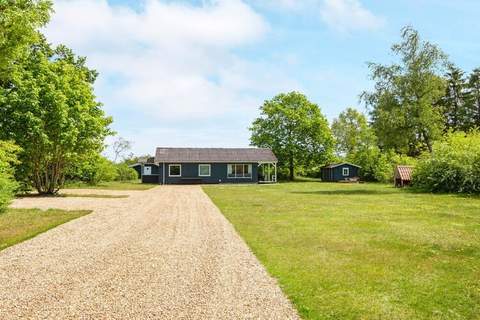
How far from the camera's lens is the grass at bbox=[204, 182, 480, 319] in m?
5.09

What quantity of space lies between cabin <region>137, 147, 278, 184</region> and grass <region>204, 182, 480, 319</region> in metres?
31.4

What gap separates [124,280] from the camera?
6.27 m

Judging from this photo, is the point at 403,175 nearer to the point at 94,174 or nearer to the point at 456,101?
the point at 94,174

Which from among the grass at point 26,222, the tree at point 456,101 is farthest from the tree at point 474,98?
the grass at point 26,222

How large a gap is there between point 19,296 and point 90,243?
3729 millimetres

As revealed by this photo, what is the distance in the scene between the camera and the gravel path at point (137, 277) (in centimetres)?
498

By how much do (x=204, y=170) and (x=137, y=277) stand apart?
129 feet

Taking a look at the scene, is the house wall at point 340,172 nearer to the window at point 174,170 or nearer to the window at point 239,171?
the window at point 239,171

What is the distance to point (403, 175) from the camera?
32.1 m

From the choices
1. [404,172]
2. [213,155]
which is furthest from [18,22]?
[213,155]

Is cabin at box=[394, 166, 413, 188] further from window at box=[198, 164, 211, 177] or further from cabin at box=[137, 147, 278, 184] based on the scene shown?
window at box=[198, 164, 211, 177]

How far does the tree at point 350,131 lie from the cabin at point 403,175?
35561 mm

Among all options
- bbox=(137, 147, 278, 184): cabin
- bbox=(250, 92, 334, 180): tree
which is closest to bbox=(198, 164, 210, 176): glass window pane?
bbox=(137, 147, 278, 184): cabin

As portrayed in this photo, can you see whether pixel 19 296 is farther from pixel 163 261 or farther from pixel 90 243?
pixel 90 243
